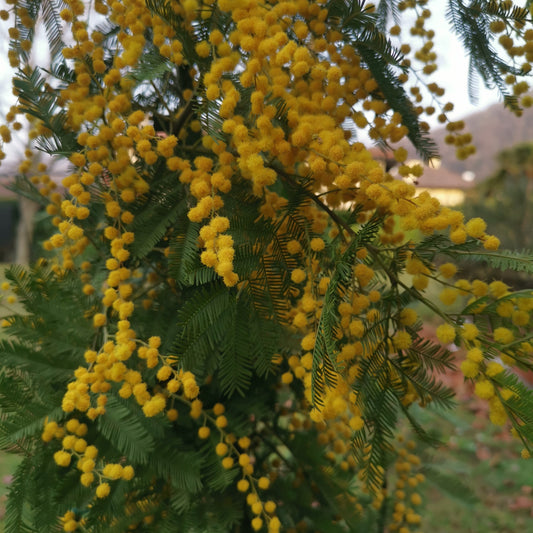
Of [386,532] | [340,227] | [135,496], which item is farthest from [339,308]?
[386,532]

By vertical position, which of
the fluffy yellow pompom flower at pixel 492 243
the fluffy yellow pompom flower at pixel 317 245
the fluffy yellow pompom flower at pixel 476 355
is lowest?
the fluffy yellow pompom flower at pixel 476 355

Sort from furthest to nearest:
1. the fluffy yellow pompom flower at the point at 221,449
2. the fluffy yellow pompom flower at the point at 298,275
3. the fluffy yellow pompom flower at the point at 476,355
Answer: the fluffy yellow pompom flower at the point at 221,449
the fluffy yellow pompom flower at the point at 298,275
the fluffy yellow pompom flower at the point at 476,355

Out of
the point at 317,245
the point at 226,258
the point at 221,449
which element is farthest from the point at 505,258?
the point at 221,449

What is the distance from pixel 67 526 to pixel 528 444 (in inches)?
36.1

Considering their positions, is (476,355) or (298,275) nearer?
(476,355)

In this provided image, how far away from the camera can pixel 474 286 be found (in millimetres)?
813

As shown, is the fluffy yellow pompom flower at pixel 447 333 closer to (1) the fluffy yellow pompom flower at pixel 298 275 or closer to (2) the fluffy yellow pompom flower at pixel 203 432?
(1) the fluffy yellow pompom flower at pixel 298 275

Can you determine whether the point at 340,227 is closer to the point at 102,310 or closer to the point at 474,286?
the point at 474,286

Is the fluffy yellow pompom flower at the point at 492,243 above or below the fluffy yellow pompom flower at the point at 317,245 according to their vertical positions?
below

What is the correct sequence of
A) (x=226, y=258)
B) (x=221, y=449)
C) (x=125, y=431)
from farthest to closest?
1. (x=221, y=449)
2. (x=125, y=431)
3. (x=226, y=258)

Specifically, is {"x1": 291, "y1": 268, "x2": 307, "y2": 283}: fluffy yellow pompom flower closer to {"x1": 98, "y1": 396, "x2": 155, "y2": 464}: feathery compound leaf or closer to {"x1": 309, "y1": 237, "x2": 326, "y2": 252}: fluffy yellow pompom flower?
{"x1": 309, "y1": 237, "x2": 326, "y2": 252}: fluffy yellow pompom flower

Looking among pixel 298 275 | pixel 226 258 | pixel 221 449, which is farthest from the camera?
pixel 221 449

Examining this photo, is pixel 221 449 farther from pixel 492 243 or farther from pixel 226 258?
pixel 492 243

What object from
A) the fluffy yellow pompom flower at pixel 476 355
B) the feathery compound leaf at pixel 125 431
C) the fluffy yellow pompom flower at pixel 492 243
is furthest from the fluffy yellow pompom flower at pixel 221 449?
the fluffy yellow pompom flower at pixel 492 243
